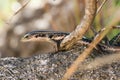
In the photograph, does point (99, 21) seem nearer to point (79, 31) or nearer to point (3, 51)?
point (79, 31)

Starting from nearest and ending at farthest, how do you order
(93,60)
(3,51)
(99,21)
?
(93,60) < (99,21) < (3,51)

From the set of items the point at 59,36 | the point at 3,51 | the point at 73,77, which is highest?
the point at 59,36

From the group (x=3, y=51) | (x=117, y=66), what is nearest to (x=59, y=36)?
(x=117, y=66)

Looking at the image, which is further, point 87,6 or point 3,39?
point 3,39

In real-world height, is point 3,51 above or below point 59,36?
below

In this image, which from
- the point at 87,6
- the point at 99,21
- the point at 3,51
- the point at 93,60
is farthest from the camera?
the point at 3,51

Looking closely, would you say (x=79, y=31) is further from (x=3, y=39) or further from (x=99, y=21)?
(x=3, y=39)

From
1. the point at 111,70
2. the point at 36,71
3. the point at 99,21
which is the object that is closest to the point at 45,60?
the point at 36,71
